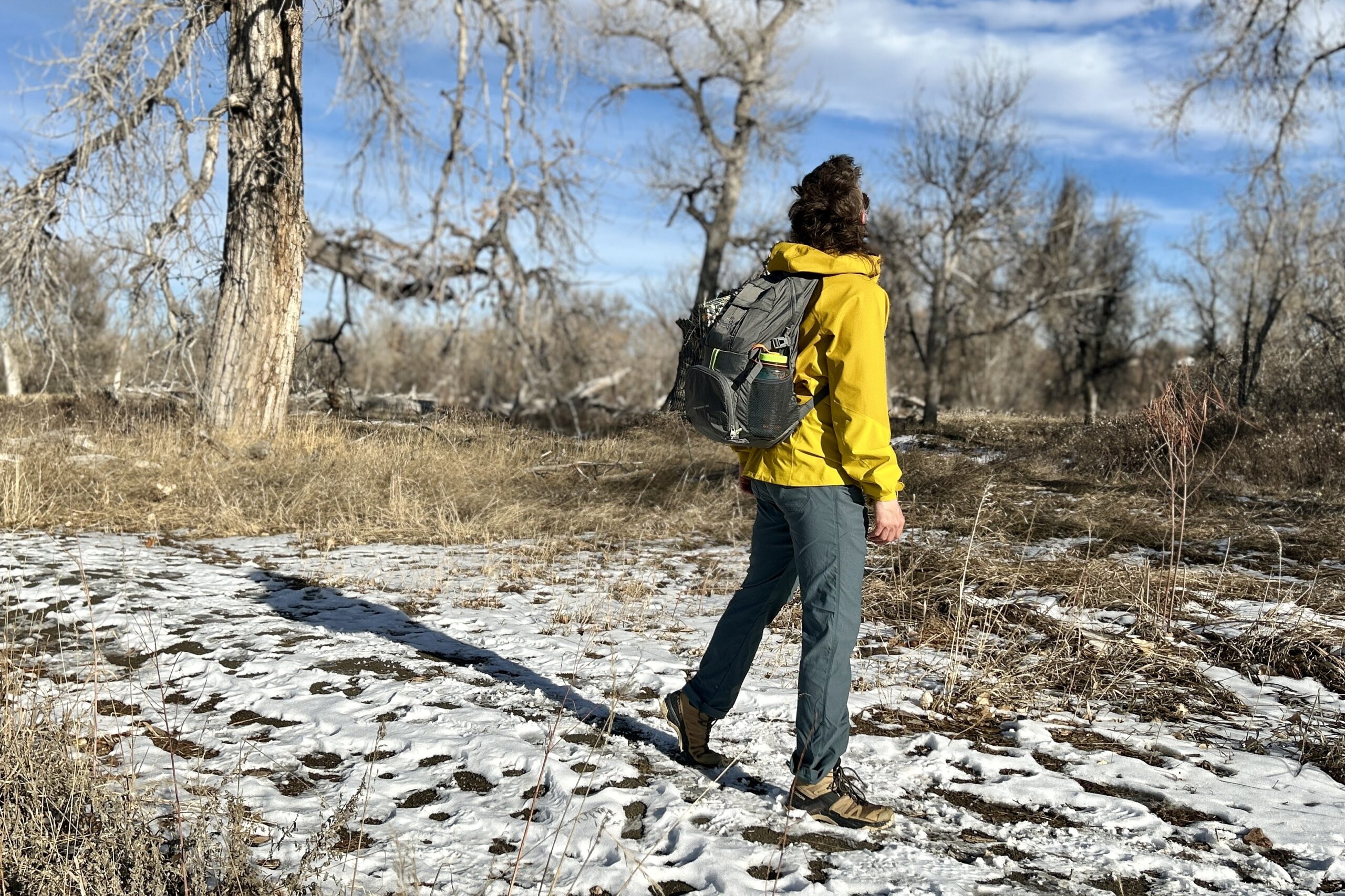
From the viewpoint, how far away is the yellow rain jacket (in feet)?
8.62

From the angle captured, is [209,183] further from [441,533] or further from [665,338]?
[665,338]

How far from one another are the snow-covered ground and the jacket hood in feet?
5.27

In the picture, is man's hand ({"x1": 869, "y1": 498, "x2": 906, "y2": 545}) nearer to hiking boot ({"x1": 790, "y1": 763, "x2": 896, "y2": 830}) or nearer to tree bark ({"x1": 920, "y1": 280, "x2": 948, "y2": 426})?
hiking boot ({"x1": 790, "y1": 763, "x2": 896, "y2": 830})

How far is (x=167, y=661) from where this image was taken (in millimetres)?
4023

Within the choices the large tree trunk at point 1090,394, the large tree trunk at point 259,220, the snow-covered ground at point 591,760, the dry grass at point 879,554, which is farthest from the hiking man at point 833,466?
the large tree trunk at point 1090,394

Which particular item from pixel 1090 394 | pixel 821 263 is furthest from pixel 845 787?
pixel 1090 394

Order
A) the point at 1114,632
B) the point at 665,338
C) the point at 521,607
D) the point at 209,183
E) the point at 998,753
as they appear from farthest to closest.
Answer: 1. the point at 665,338
2. the point at 209,183
3. the point at 521,607
4. the point at 1114,632
5. the point at 998,753

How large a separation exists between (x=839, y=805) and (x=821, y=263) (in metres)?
1.62

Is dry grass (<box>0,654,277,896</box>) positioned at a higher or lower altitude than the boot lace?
lower

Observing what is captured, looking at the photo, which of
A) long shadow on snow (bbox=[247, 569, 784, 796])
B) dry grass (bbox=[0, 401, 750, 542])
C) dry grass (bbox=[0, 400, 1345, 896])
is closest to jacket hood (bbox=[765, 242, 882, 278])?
long shadow on snow (bbox=[247, 569, 784, 796])

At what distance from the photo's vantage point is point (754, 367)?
267cm

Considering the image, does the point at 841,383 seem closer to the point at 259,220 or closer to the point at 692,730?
the point at 692,730

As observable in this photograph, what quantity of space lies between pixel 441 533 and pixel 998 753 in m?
4.66

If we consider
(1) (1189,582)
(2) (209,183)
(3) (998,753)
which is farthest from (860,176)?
(2) (209,183)
